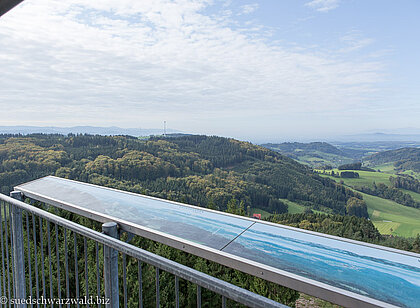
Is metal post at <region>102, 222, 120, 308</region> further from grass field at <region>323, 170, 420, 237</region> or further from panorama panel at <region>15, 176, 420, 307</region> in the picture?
grass field at <region>323, 170, 420, 237</region>

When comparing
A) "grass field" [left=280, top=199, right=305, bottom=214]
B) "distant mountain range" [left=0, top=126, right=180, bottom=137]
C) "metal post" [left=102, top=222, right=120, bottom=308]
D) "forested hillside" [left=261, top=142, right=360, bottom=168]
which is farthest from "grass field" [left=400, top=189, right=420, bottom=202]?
"distant mountain range" [left=0, top=126, right=180, bottom=137]

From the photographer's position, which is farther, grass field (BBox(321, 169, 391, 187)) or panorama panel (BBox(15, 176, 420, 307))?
grass field (BBox(321, 169, 391, 187))

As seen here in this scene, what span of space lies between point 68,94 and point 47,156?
57303mm

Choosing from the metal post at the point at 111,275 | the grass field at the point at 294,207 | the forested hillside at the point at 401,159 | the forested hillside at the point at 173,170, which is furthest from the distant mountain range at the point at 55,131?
the forested hillside at the point at 401,159

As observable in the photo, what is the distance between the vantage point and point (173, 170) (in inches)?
2170

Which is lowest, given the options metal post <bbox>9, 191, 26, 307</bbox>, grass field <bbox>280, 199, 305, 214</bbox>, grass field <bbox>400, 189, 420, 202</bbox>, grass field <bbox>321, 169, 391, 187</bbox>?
grass field <bbox>280, 199, 305, 214</bbox>

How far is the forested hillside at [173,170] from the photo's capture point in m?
42.8

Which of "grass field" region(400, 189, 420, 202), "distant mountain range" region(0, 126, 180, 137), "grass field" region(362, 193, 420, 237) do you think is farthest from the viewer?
"distant mountain range" region(0, 126, 180, 137)

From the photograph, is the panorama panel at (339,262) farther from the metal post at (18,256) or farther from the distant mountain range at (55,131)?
the distant mountain range at (55,131)

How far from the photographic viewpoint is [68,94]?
93.5 m

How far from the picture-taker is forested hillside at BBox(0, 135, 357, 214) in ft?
140

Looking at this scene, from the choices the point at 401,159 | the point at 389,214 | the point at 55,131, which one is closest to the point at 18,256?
the point at 389,214

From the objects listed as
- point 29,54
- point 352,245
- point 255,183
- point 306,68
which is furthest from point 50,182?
point 306,68

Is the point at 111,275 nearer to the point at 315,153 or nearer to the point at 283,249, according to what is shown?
the point at 283,249
